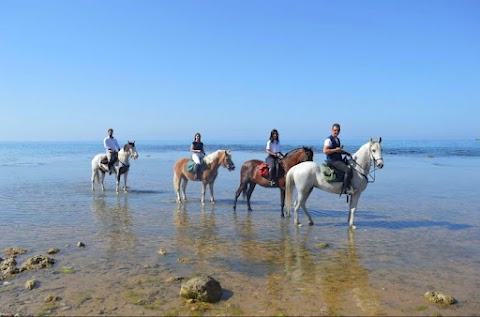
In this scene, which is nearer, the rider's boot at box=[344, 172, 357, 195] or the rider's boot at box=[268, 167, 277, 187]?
the rider's boot at box=[344, 172, 357, 195]

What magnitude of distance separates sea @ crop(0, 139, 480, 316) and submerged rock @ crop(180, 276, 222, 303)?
125 mm

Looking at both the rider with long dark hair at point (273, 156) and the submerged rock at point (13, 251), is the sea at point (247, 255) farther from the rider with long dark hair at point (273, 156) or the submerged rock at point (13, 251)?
the rider with long dark hair at point (273, 156)

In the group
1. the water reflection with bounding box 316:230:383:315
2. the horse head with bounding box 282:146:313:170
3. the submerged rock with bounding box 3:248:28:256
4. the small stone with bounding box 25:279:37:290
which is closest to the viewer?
the water reflection with bounding box 316:230:383:315

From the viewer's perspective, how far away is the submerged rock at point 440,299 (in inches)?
193

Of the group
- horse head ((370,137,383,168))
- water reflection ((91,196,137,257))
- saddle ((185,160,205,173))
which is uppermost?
horse head ((370,137,383,168))

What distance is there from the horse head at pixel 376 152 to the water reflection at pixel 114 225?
618 centimetres

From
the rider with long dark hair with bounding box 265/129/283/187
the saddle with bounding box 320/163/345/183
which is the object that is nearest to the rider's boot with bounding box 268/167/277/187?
the rider with long dark hair with bounding box 265/129/283/187

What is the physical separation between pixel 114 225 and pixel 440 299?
24.7 feet

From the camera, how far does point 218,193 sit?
51.8 feet

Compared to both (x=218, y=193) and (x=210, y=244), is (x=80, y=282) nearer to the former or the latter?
(x=210, y=244)

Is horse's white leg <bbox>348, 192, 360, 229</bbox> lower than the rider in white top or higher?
lower

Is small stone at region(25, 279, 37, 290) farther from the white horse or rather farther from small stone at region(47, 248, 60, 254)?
the white horse

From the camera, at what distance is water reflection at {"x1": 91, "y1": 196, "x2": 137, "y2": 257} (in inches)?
296

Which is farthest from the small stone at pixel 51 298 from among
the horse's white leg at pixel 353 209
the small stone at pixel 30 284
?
the horse's white leg at pixel 353 209
